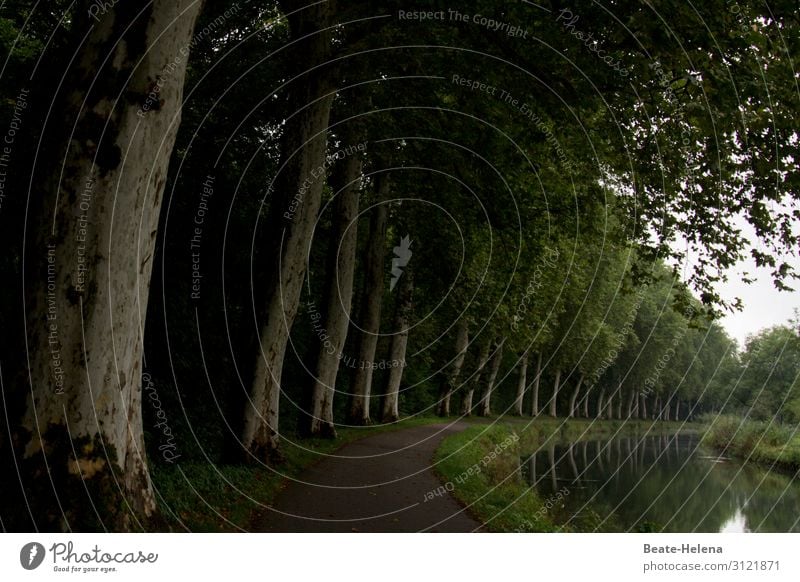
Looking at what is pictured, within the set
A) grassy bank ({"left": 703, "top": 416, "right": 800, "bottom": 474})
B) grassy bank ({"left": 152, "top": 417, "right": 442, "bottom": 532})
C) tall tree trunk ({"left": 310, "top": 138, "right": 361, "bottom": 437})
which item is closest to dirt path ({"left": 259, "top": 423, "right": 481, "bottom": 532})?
grassy bank ({"left": 152, "top": 417, "right": 442, "bottom": 532})

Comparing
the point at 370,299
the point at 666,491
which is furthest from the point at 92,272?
the point at 666,491

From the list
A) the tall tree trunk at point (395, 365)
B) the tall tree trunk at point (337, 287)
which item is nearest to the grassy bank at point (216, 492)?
the tall tree trunk at point (337, 287)

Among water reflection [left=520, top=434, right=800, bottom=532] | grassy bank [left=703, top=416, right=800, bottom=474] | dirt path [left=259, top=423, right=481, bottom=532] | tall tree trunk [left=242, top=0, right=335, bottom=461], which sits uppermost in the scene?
tall tree trunk [left=242, top=0, right=335, bottom=461]

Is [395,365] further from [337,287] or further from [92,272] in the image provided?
[92,272]

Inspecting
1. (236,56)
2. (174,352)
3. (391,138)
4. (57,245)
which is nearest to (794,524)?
(391,138)

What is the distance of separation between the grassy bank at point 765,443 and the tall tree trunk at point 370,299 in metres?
13.0

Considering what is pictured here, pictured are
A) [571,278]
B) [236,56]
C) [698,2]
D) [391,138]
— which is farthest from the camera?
[571,278]

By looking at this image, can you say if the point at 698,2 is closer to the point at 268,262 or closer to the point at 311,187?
the point at 311,187

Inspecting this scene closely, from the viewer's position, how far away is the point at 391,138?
1638 centimetres

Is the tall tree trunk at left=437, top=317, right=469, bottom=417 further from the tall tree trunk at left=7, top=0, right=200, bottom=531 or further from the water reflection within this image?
the tall tree trunk at left=7, top=0, right=200, bottom=531
